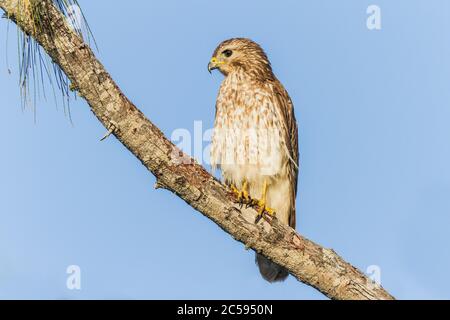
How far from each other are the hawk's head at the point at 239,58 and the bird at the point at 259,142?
0.44ft

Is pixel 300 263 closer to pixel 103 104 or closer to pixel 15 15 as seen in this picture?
pixel 103 104

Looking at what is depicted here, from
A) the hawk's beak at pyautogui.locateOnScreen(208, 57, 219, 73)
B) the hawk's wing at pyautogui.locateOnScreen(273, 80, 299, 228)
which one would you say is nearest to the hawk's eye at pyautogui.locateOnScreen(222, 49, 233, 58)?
the hawk's beak at pyautogui.locateOnScreen(208, 57, 219, 73)

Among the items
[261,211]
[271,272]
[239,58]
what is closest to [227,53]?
[239,58]

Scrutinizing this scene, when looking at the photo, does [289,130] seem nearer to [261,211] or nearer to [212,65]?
[212,65]

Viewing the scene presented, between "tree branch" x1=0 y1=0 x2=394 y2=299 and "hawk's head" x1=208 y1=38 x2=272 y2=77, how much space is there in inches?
99.0

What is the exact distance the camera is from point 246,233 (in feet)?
20.4

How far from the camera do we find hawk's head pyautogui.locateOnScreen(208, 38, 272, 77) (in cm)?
836

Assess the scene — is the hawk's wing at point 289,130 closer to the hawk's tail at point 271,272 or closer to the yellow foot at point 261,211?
the hawk's tail at point 271,272

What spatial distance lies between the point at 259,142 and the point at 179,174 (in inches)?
70.0

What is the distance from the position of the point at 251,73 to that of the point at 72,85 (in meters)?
2.90

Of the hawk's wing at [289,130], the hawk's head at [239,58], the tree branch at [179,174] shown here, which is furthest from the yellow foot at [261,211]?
the hawk's head at [239,58]

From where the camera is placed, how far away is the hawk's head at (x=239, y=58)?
27.4 ft

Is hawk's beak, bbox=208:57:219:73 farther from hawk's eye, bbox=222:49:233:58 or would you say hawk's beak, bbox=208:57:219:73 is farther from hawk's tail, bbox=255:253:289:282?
hawk's tail, bbox=255:253:289:282

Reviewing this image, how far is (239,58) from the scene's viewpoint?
849 cm
